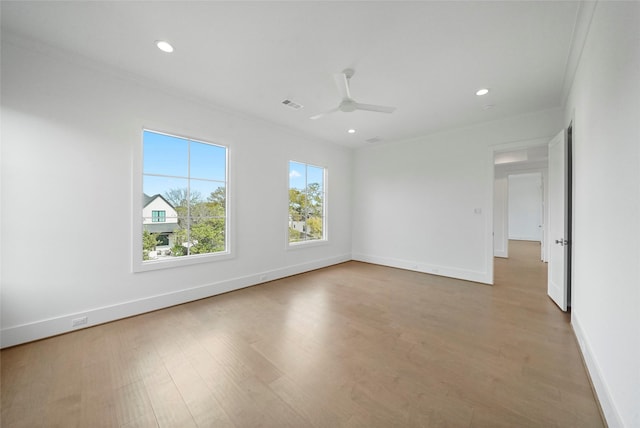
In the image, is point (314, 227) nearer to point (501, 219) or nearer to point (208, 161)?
point (208, 161)

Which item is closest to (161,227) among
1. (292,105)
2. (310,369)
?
(292,105)

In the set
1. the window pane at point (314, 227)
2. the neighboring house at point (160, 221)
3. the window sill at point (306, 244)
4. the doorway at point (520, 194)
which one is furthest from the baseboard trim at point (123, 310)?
the doorway at point (520, 194)

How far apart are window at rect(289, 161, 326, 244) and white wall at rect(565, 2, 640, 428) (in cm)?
416

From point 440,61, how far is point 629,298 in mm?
2508

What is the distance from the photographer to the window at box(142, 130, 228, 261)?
315 centimetres

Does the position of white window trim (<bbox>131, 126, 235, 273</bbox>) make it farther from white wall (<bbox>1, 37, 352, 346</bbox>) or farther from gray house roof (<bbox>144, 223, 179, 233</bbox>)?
gray house roof (<bbox>144, 223, 179, 233</bbox>)

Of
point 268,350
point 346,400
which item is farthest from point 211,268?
point 346,400

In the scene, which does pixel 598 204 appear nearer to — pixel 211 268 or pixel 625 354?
pixel 625 354

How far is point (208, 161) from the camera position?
12.2 feet

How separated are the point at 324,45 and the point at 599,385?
11.5 feet

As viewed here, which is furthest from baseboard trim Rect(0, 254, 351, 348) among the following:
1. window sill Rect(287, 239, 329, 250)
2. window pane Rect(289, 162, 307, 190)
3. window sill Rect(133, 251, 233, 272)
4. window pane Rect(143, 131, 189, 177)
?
window pane Rect(289, 162, 307, 190)

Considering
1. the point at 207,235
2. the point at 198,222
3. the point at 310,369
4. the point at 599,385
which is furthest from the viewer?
the point at 207,235

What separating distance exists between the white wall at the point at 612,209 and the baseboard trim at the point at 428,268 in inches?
85.0

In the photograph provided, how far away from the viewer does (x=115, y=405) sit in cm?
158
